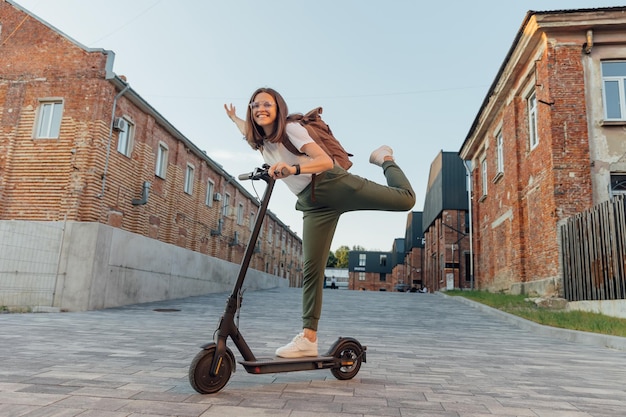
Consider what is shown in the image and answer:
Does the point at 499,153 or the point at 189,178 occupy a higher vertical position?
the point at 499,153

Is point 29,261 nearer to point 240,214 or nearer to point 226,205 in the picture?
point 226,205

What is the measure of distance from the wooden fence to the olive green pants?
740 centimetres

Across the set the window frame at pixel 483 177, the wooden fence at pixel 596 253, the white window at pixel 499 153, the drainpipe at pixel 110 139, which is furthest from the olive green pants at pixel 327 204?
the window frame at pixel 483 177

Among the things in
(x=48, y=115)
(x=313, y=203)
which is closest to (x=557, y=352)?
(x=313, y=203)

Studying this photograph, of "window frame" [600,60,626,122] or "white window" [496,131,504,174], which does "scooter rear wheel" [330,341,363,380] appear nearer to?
"window frame" [600,60,626,122]

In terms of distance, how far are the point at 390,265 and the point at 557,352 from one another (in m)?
64.9

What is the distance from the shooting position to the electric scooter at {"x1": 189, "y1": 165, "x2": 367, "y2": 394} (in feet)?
8.54

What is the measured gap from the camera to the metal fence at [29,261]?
1255 cm

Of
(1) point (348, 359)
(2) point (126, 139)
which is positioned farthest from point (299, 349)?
(2) point (126, 139)

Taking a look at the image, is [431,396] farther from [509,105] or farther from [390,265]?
[390,265]

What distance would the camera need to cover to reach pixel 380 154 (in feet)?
11.6

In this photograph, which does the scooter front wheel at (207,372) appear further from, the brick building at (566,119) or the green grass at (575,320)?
the brick building at (566,119)

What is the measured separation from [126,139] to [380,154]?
14.3 meters

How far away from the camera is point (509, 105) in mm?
16609
